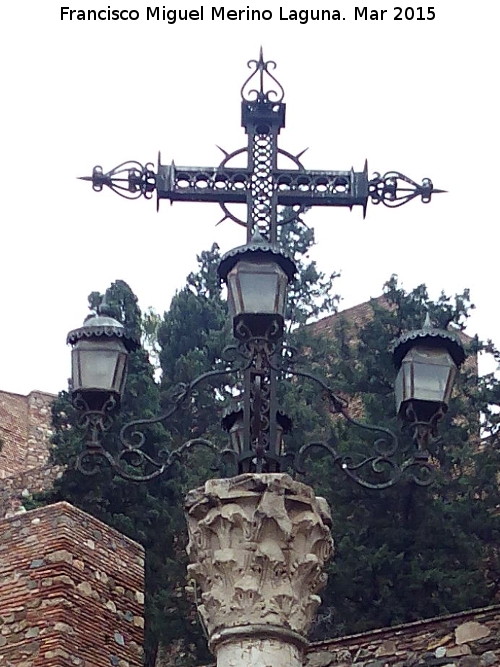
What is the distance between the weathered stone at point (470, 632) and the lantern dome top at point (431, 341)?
176 inches

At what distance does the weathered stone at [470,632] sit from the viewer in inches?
423

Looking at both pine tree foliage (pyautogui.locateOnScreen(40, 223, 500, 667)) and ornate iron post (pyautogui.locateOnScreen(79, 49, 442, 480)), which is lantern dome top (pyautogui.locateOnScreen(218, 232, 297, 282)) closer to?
ornate iron post (pyautogui.locateOnScreen(79, 49, 442, 480))

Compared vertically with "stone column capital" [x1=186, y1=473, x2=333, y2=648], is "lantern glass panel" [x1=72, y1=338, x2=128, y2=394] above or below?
above

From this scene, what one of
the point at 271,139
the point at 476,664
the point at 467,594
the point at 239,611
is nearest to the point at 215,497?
the point at 239,611

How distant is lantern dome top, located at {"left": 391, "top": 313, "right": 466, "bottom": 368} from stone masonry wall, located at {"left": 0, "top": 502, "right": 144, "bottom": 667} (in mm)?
5163

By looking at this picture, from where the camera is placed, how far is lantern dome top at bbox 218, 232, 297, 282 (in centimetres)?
663

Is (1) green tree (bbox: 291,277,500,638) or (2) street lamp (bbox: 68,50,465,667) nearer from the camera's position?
(2) street lamp (bbox: 68,50,465,667)

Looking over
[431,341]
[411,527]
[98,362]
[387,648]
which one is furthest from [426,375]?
[411,527]

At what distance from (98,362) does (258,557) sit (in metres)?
1.31

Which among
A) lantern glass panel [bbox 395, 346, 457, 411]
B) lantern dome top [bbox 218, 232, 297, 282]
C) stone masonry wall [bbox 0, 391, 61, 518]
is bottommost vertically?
lantern glass panel [bbox 395, 346, 457, 411]

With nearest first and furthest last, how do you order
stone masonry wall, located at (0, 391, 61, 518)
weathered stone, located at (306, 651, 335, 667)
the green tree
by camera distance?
weathered stone, located at (306, 651, 335, 667) → the green tree → stone masonry wall, located at (0, 391, 61, 518)

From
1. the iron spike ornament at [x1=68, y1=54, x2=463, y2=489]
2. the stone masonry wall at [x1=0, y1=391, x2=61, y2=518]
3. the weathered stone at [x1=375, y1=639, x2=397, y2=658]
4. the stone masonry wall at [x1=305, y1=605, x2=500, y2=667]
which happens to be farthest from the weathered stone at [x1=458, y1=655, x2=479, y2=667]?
the stone masonry wall at [x1=0, y1=391, x2=61, y2=518]

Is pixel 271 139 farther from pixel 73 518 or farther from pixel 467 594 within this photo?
pixel 467 594

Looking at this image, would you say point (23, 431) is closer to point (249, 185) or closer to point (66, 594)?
point (66, 594)
